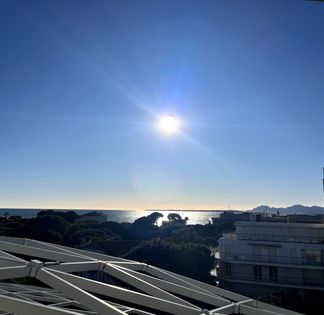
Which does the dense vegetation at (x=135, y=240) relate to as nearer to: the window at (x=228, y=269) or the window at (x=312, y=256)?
the window at (x=228, y=269)

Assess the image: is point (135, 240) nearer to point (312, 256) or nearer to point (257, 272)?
point (257, 272)

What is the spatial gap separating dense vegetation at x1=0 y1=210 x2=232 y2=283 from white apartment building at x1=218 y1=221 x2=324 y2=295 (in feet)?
15.8

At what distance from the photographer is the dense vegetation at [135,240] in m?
48.0

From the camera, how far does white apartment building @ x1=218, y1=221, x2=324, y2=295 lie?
40219 mm

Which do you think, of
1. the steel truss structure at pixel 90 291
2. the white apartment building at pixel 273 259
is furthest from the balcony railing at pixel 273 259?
the steel truss structure at pixel 90 291

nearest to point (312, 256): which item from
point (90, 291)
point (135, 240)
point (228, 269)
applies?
point (228, 269)

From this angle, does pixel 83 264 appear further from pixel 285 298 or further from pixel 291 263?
pixel 291 263

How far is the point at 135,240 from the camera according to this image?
230 feet

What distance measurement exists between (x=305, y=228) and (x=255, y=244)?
5719 millimetres

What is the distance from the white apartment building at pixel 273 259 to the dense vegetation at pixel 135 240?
481cm

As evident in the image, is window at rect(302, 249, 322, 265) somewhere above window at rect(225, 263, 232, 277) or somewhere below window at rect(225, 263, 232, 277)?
above

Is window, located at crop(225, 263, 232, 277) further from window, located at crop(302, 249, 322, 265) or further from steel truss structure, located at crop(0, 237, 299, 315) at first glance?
steel truss structure, located at crop(0, 237, 299, 315)

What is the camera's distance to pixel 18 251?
48.3 ft

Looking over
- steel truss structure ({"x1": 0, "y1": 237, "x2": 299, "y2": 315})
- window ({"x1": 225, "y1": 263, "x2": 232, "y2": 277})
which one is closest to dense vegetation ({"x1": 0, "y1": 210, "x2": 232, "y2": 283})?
window ({"x1": 225, "y1": 263, "x2": 232, "y2": 277})
